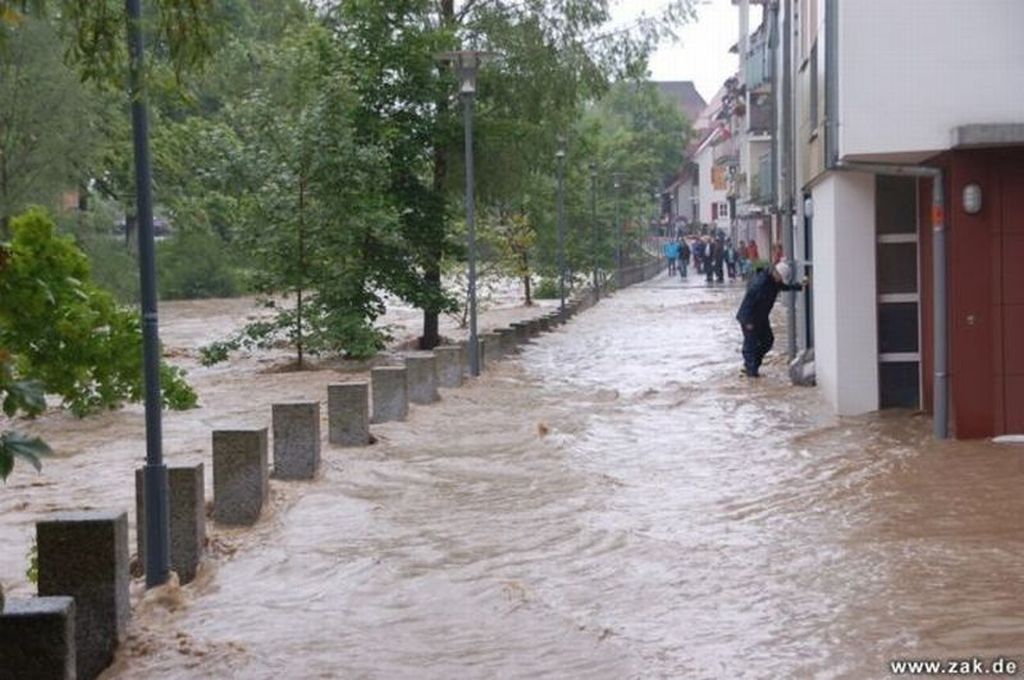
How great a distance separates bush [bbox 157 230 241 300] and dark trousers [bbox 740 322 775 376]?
4173cm

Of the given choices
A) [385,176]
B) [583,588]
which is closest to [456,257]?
[385,176]

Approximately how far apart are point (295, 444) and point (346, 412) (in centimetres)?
221

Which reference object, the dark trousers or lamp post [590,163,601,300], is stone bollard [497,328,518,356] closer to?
the dark trousers

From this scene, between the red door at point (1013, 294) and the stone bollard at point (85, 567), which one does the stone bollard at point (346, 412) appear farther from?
the stone bollard at point (85, 567)

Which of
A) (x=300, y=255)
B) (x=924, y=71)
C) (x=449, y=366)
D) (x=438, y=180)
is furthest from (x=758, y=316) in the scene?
(x=924, y=71)

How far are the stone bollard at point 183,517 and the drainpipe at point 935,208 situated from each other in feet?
24.7

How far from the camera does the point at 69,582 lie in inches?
330

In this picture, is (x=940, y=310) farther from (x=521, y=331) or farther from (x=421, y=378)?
(x=521, y=331)

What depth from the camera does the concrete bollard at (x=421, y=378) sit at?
68.1ft

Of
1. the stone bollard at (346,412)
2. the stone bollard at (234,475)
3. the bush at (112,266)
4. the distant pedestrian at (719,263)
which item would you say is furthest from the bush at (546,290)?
the stone bollard at (234,475)

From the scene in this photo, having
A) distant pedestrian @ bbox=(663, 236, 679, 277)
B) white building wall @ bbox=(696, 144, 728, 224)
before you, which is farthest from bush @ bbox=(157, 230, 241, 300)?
white building wall @ bbox=(696, 144, 728, 224)

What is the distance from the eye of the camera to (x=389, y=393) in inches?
733

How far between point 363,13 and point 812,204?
35.2 ft

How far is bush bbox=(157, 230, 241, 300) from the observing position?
65.2m
